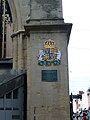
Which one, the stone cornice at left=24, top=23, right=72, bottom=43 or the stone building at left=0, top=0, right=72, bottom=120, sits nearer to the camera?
the stone building at left=0, top=0, right=72, bottom=120

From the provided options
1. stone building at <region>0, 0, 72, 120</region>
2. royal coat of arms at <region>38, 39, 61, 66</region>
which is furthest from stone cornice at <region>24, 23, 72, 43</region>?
royal coat of arms at <region>38, 39, 61, 66</region>

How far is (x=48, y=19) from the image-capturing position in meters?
14.9

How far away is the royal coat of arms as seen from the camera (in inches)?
556

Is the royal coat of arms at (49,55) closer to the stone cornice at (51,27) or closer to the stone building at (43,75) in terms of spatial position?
the stone building at (43,75)

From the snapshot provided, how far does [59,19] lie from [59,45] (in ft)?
4.37


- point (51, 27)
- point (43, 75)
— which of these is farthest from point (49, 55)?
point (51, 27)

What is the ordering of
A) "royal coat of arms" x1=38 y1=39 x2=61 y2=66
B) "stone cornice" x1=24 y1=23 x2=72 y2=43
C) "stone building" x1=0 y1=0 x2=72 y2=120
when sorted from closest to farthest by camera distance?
1. "stone building" x1=0 y1=0 x2=72 y2=120
2. "royal coat of arms" x1=38 y1=39 x2=61 y2=66
3. "stone cornice" x1=24 y1=23 x2=72 y2=43

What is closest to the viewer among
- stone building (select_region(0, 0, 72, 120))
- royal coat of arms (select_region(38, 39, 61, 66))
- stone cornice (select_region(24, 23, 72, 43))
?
stone building (select_region(0, 0, 72, 120))

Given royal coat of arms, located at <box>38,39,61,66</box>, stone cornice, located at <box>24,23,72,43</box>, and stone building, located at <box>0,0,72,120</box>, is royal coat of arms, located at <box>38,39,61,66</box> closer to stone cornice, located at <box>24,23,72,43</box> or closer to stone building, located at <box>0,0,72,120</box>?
stone building, located at <box>0,0,72,120</box>

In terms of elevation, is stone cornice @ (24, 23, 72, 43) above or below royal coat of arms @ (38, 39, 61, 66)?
above

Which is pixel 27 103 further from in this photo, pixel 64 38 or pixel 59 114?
pixel 64 38

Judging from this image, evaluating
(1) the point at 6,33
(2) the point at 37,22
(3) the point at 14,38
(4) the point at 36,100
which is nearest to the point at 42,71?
(4) the point at 36,100

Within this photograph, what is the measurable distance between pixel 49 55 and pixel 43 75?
0.91 meters

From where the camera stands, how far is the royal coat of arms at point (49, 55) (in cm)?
1413
